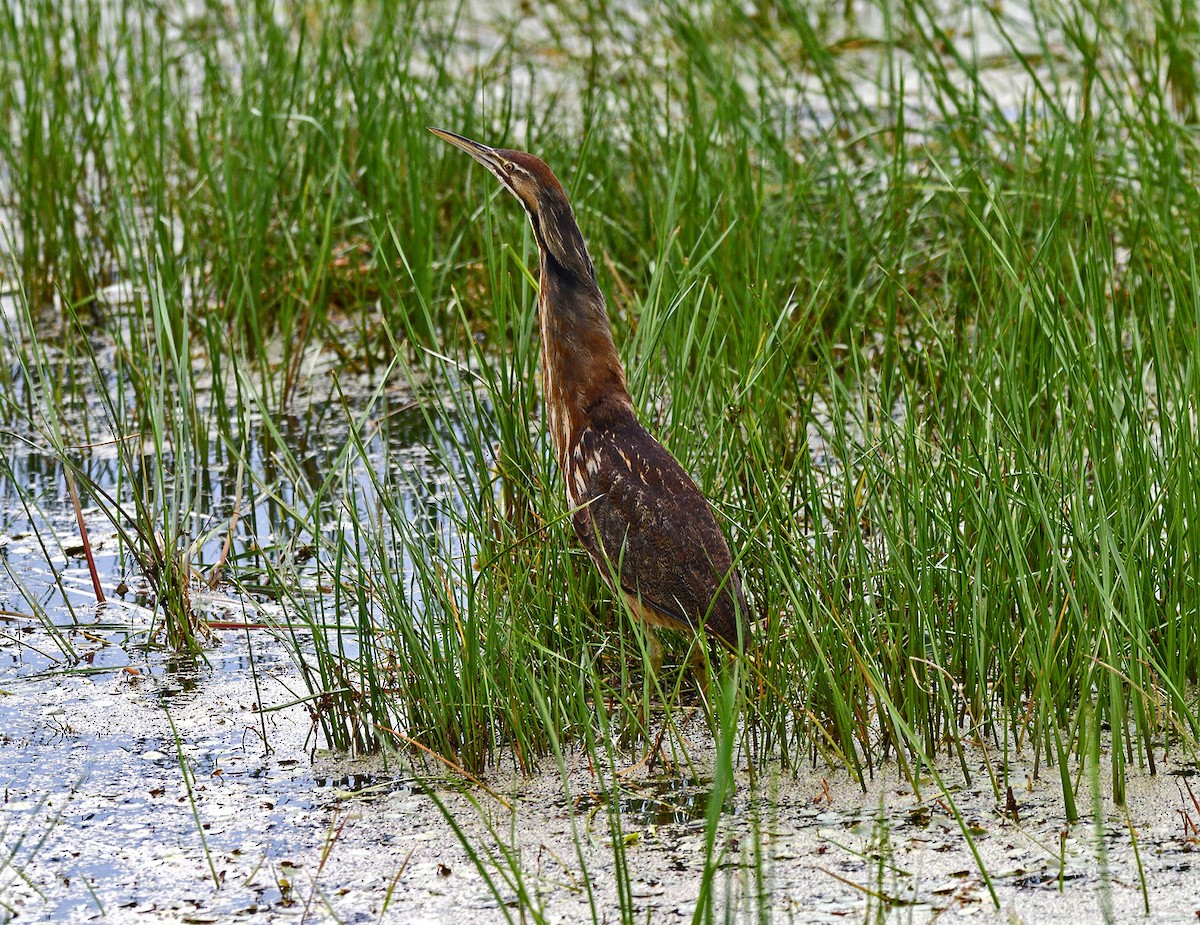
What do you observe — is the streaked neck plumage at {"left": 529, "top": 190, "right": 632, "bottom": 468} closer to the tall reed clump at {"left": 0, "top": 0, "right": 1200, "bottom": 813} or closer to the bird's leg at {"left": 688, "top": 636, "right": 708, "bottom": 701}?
the tall reed clump at {"left": 0, "top": 0, "right": 1200, "bottom": 813}

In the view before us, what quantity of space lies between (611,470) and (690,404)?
436 mm

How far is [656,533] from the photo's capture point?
3148 millimetres

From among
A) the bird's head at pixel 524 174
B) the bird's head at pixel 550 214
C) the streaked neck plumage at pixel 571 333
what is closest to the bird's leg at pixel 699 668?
the streaked neck plumage at pixel 571 333

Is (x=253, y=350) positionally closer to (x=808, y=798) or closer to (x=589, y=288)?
(x=589, y=288)

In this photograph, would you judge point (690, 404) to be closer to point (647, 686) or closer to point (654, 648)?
point (654, 648)

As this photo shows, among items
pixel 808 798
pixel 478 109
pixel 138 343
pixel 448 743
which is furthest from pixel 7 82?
pixel 808 798

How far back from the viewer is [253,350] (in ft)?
17.5

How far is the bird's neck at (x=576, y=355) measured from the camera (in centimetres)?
336

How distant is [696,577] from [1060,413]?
83 cm

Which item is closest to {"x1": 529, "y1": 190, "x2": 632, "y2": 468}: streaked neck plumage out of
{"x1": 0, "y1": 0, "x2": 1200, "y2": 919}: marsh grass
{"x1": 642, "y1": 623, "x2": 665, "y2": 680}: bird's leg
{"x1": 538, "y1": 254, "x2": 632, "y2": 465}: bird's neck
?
{"x1": 538, "y1": 254, "x2": 632, "y2": 465}: bird's neck

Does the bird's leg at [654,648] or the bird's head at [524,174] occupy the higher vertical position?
the bird's head at [524,174]

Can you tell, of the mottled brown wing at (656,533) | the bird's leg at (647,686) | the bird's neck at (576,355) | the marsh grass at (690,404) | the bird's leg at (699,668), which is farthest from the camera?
the bird's neck at (576,355)

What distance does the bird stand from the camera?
312cm

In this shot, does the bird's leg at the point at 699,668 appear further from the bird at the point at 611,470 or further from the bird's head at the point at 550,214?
the bird's head at the point at 550,214
